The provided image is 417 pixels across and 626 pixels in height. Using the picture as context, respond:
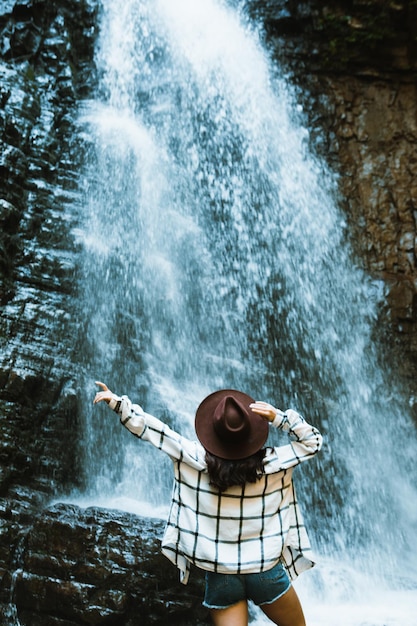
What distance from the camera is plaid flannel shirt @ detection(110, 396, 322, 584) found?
108 inches

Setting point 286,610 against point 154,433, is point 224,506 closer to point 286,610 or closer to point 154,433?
point 154,433

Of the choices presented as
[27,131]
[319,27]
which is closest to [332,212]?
[319,27]

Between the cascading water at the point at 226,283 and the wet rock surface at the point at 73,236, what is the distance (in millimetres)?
289

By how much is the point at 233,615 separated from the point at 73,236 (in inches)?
188

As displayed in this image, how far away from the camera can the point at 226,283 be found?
728 centimetres

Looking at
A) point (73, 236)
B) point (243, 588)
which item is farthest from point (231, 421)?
point (73, 236)

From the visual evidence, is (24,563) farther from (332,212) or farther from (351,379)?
(332,212)

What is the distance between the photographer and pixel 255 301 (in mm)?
7289

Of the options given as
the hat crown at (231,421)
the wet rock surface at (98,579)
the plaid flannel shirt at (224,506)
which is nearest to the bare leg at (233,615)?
the plaid flannel shirt at (224,506)

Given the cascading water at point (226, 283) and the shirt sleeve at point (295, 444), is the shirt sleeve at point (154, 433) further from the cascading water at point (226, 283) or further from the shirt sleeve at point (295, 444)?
the cascading water at point (226, 283)

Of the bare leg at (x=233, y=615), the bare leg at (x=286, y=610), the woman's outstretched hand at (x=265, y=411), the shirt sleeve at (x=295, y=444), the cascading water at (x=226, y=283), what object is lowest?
the bare leg at (x=233, y=615)

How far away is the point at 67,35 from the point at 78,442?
5.81 m

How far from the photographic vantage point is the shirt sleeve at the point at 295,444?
2773 mm

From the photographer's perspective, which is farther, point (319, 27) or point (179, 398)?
point (319, 27)
